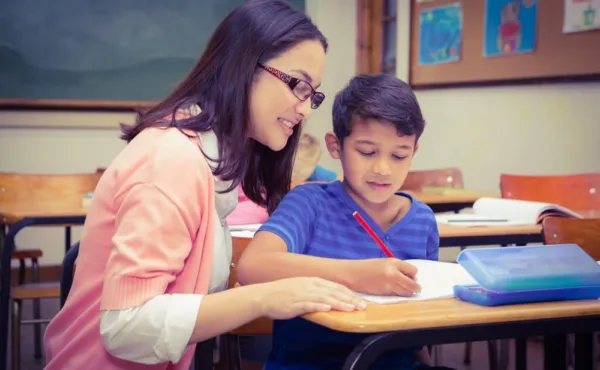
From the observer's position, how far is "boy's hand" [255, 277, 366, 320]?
0.96m

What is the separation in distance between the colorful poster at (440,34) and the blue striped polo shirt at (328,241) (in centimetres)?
336

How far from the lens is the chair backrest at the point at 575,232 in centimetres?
189

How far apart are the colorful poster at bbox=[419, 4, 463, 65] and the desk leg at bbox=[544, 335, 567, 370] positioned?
145 inches

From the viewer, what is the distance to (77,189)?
3348 mm

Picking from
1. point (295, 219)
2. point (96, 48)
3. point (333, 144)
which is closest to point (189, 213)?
point (295, 219)

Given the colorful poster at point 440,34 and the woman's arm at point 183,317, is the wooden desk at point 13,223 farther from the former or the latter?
the colorful poster at point 440,34

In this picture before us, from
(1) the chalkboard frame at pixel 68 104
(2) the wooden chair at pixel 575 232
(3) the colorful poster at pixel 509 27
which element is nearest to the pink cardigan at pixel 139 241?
(2) the wooden chair at pixel 575 232

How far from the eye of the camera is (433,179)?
12.8ft

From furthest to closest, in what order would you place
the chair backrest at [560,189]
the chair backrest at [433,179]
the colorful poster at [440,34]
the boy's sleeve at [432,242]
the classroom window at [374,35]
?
the classroom window at [374,35] < the colorful poster at [440,34] < the chair backrest at [433,179] < the chair backrest at [560,189] < the boy's sleeve at [432,242]

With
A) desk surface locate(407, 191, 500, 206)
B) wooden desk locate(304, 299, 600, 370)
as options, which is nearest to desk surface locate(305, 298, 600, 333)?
wooden desk locate(304, 299, 600, 370)

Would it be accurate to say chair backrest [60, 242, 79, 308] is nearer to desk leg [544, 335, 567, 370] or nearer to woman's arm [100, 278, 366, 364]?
woman's arm [100, 278, 366, 364]

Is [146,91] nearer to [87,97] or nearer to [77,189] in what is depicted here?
[87,97]

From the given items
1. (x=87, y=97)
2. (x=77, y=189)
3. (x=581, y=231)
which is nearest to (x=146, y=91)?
(x=87, y=97)

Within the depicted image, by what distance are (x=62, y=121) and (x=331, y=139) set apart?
3.93m
